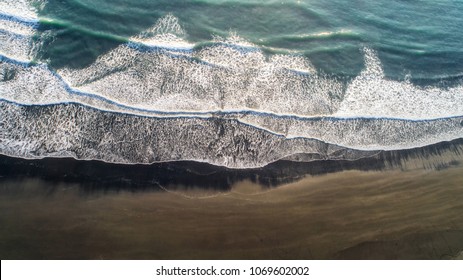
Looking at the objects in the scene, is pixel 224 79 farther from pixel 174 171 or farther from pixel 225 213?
pixel 225 213

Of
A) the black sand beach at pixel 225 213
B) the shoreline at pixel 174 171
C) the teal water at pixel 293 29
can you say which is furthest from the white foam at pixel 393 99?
the black sand beach at pixel 225 213

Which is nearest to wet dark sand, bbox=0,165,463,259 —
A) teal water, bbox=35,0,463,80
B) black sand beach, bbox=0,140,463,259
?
black sand beach, bbox=0,140,463,259

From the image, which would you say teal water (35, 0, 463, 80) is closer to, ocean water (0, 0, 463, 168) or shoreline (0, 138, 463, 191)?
ocean water (0, 0, 463, 168)

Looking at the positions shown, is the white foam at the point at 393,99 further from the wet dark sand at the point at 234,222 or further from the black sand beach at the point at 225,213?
the wet dark sand at the point at 234,222

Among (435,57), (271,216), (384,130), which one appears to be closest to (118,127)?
(271,216)

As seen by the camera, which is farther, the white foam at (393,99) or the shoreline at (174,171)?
the white foam at (393,99)

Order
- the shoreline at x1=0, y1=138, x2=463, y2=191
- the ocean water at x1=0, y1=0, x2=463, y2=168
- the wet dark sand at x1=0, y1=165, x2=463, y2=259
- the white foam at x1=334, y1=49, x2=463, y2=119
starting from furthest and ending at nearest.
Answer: the white foam at x1=334, y1=49, x2=463, y2=119
the ocean water at x1=0, y1=0, x2=463, y2=168
the shoreline at x1=0, y1=138, x2=463, y2=191
the wet dark sand at x1=0, y1=165, x2=463, y2=259
